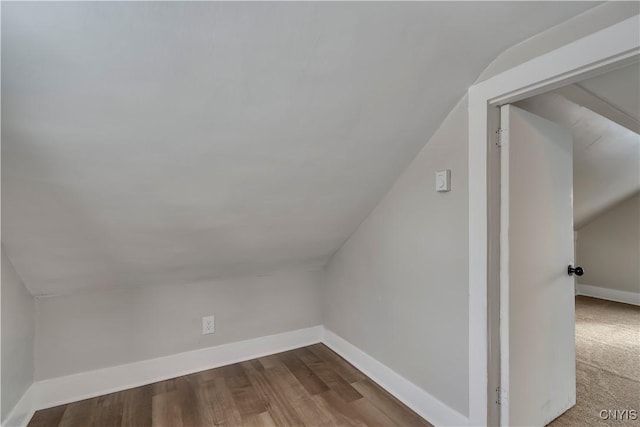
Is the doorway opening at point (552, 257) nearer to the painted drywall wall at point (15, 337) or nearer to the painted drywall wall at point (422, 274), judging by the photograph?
the painted drywall wall at point (422, 274)

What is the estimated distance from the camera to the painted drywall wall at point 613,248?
158 inches

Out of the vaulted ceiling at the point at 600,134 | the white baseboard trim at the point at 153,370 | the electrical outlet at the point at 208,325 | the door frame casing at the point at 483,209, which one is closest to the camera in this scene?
the door frame casing at the point at 483,209

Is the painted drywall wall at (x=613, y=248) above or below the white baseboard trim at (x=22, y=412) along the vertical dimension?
above

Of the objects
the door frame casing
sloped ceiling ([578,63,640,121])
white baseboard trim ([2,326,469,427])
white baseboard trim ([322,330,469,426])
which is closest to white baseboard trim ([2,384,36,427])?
→ white baseboard trim ([2,326,469,427])

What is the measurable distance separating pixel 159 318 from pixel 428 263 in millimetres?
1885

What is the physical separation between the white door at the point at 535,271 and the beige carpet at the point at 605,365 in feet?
0.42

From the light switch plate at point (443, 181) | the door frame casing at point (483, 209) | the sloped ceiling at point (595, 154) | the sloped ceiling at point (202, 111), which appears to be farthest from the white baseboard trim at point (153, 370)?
the sloped ceiling at point (595, 154)

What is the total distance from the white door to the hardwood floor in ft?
2.07

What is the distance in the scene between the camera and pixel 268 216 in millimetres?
1893

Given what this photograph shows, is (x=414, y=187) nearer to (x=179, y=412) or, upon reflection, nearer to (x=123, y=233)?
(x=123, y=233)

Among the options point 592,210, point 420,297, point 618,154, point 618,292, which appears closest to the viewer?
point 420,297

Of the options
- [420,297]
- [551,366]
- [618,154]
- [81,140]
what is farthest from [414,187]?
[618,154]

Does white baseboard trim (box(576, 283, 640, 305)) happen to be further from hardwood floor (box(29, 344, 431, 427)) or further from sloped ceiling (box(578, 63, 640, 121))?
hardwood floor (box(29, 344, 431, 427))

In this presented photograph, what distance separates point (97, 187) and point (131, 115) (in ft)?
1.51
